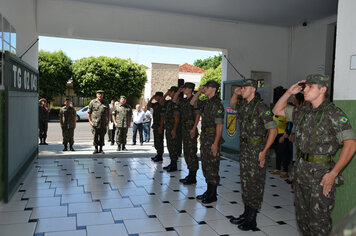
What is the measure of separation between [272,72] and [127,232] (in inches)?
283

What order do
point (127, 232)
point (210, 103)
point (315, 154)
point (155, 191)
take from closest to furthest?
point (315, 154)
point (127, 232)
point (210, 103)
point (155, 191)

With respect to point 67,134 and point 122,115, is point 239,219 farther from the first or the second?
point 67,134

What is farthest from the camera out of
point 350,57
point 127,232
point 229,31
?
point 229,31

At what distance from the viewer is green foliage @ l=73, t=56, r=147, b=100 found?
83.8 ft

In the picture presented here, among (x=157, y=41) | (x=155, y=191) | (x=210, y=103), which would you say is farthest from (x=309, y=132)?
(x=157, y=41)

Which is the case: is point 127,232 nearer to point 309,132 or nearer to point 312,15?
point 309,132

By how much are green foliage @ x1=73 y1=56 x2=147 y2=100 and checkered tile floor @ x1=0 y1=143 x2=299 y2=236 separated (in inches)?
800

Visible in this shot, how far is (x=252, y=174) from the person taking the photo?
3217 mm

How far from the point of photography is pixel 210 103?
416cm

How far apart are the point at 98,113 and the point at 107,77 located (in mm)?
19647

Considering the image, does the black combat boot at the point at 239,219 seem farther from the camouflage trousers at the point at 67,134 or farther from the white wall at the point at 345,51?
the camouflage trousers at the point at 67,134

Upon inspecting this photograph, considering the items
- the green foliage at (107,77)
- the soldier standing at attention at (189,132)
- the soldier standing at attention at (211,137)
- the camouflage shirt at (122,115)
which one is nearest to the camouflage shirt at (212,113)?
the soldier standing at attention at (211,137)

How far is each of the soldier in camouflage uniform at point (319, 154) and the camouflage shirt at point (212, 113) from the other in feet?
5.26

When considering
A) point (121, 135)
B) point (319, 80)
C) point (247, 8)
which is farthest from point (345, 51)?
point (121, 135)
